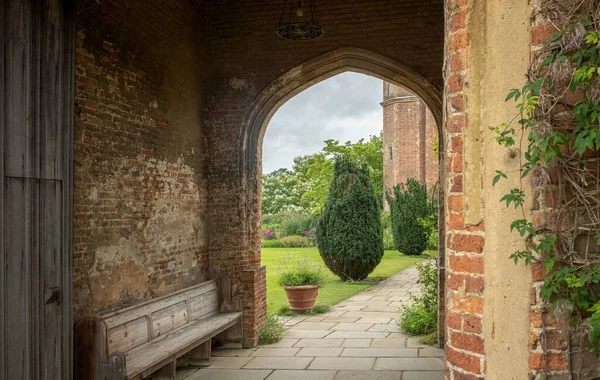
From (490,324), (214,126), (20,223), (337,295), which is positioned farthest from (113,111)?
(337,295)

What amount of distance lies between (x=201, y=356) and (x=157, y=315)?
1188 millimetres

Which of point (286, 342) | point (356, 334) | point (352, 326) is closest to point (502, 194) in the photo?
point (286, 342)

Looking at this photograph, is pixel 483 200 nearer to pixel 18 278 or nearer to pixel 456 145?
pixel 456 145

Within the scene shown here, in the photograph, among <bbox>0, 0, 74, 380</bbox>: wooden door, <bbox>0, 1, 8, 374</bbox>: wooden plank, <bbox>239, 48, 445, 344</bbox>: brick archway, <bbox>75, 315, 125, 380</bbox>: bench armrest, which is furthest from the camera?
<bbox>239, 48, 445, 344</bbox>: brick archway

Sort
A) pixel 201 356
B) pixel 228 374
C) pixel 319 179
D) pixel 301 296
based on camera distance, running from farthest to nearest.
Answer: pixel 319 179 < pixel 301 296 < pixel 201 356 < pixel 228 374

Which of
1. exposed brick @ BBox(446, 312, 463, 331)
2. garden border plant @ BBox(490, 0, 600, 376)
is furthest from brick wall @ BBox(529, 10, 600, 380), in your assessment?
exposed brick @ BBox(446, 312, 463, 331)

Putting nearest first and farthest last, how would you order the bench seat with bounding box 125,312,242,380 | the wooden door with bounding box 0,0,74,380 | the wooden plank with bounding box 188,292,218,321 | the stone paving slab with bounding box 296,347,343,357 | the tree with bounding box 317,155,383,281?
the wooden door with bounding box 0,0,74,380 < the bench seat with bounding box 125,312,242,380 < the wooden plank with bounding box 188,292,218,321 < the stone paving slab with bounding box 296,347,343,357 < the tree with bounding box 317,155,383,281

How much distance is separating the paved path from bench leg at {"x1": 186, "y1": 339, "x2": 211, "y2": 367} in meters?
0.15

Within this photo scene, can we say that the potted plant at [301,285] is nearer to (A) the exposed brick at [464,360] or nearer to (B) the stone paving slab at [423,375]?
(B) the stone paving slab at [423,375]

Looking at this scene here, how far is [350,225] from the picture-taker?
14.5 metres

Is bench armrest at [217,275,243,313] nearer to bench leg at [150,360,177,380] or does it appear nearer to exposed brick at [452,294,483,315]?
bench leg at [150,360,177,380]

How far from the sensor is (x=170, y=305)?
7012 millimetres

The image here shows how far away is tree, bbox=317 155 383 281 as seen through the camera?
571 inches

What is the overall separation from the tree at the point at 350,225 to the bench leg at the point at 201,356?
7363 mm
